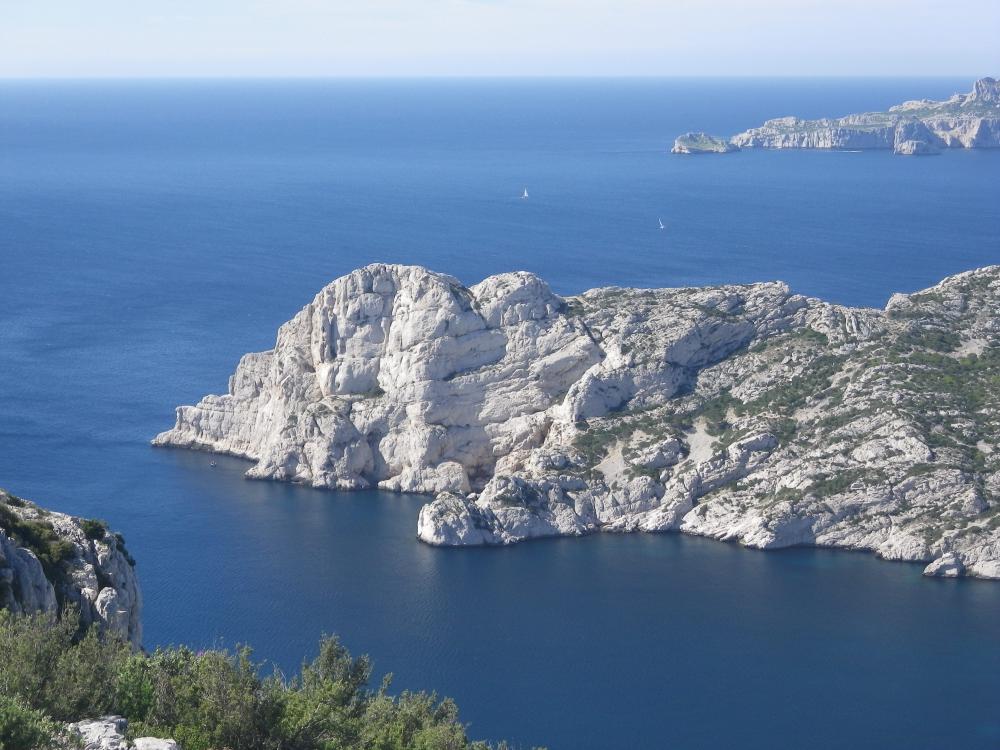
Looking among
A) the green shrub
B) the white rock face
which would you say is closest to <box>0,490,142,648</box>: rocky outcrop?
the green shrub

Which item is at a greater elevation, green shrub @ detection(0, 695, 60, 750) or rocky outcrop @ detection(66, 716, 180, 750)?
green shrub @ detection(0, 695, 60, 750)

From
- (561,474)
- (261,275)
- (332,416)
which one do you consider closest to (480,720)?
(561,474)

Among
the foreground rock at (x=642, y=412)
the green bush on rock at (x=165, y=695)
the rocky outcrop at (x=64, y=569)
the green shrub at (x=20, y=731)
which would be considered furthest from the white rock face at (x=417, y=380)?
the green shrub at (x=20, y=731)

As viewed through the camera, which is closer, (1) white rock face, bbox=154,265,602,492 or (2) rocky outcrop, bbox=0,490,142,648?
(2) rocky outcrop, bbox=0,490,142,648

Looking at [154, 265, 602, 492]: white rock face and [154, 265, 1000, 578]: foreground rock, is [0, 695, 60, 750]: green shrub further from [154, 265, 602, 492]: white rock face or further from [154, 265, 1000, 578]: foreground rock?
[154, 265, 602, 492]: white rock face

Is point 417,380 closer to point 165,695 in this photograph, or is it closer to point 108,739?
point 165,695

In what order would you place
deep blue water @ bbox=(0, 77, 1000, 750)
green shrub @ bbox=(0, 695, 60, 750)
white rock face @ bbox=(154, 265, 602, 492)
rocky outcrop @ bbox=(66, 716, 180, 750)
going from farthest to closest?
1. white rock face @ bbox=(154, 265, 602, 492)
2. deep blue water @ bbox=(0, 77, 1000, 750)
3. rocky outcrop @ bbox=(66, 716, 180, 750)
4. green shrub @ bbox=(0, 695, 60, 750)

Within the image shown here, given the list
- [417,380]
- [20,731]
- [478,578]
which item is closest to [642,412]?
[417,380]

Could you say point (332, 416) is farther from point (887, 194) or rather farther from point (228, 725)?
point (887, 194)
